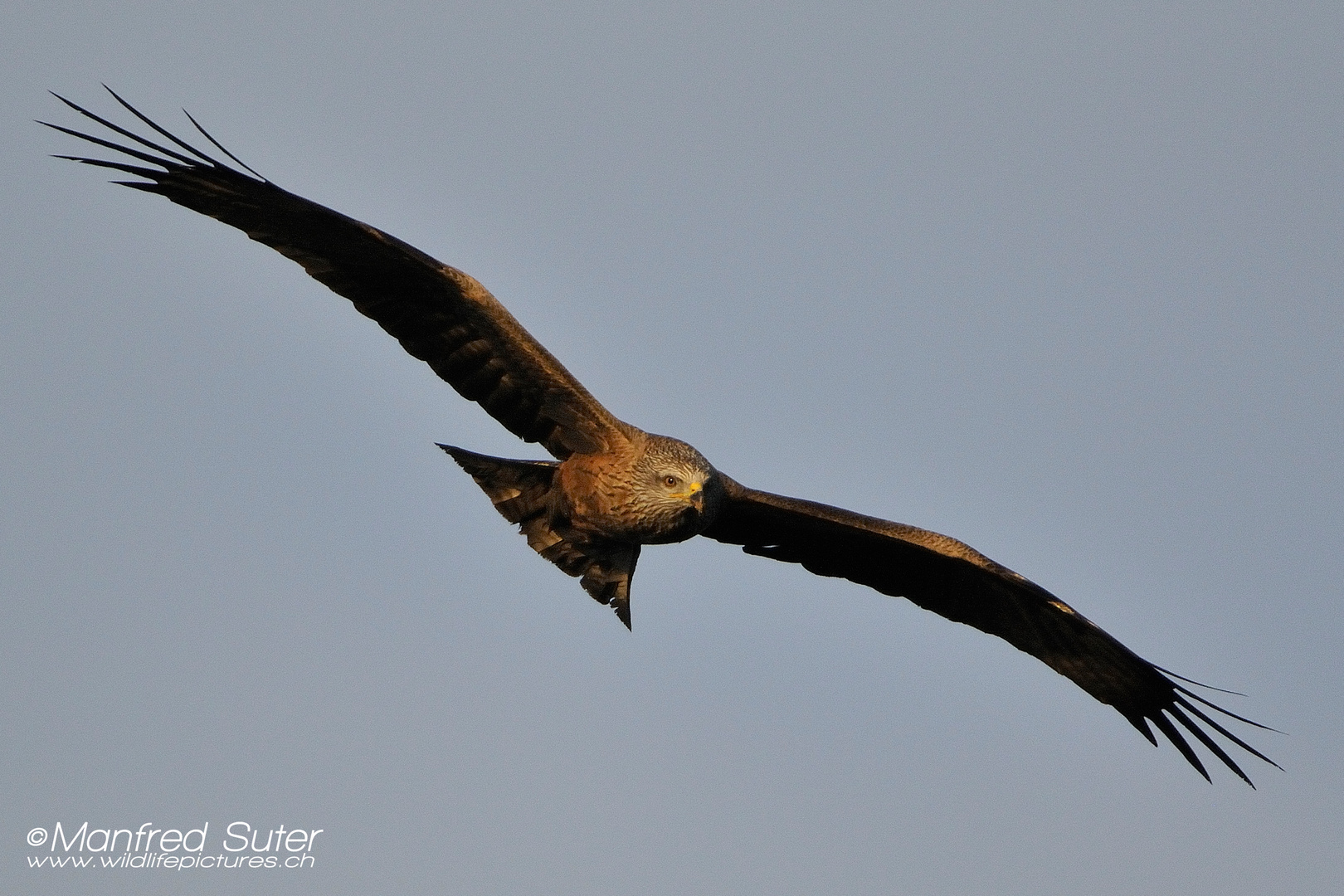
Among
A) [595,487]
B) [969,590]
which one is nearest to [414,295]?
[595,487]

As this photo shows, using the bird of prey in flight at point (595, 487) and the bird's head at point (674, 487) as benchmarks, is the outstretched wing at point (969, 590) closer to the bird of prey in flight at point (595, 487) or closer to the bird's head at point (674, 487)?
the bird of prey in flight at point (595, 487)

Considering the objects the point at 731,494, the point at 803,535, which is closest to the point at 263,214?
the point at 731,494

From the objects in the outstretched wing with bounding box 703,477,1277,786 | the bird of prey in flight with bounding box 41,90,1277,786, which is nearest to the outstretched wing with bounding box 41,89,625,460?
the bird of prey in flight with bounding box 41,90,1277,786

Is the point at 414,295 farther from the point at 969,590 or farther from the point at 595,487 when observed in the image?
the point at 969,590

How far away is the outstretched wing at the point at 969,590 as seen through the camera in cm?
1026

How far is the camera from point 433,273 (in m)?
9.15

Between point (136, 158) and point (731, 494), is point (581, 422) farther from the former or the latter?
point (136, 158)

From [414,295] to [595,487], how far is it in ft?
4.96

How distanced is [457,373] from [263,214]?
1.42 metres

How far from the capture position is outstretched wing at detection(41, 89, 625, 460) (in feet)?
29.6

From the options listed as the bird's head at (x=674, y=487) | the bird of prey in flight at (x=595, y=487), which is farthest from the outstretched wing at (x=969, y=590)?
the bird's head at (x=674, y=487)

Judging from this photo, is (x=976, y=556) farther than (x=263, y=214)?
Yes

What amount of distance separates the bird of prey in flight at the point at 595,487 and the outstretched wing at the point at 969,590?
0.01 meters

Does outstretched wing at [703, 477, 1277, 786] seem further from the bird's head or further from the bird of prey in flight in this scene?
the bird's head
